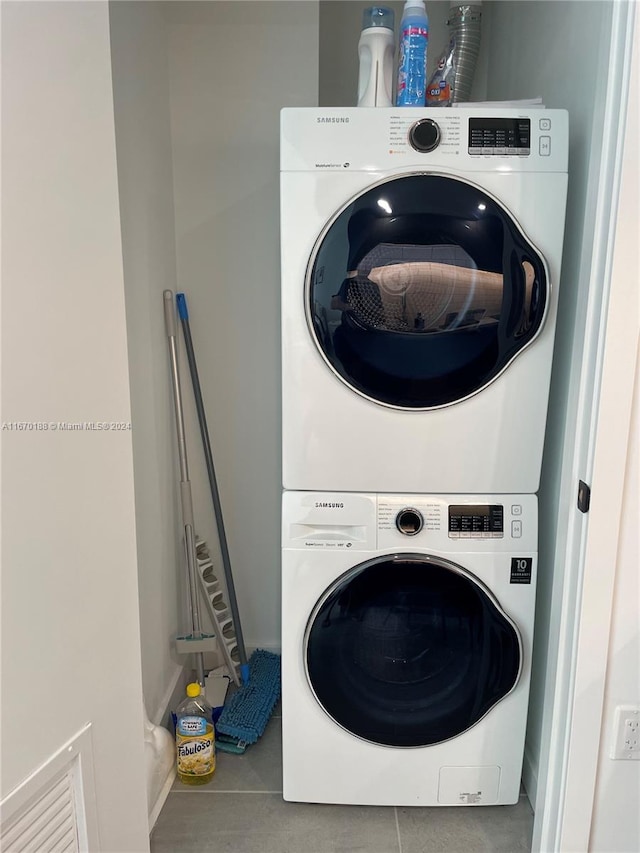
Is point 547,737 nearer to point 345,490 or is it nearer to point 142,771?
point 345,490

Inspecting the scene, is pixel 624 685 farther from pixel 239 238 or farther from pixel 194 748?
pixel 239 238

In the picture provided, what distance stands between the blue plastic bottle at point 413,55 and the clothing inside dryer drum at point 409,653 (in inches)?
40.8

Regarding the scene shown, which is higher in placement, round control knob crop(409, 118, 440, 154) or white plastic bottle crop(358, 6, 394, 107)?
white plastic bottle crop(358, 6, 394, 107)

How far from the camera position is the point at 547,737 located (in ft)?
4.25

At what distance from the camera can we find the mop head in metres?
1.75

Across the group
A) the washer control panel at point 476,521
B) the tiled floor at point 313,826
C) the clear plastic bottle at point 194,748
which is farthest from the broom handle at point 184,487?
the washer control panel at point 476,521

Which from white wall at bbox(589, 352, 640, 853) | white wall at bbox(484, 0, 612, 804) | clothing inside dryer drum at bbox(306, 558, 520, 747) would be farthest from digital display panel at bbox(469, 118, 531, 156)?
clothing inside dryer drum at bbox(306, 558, 520, 747)

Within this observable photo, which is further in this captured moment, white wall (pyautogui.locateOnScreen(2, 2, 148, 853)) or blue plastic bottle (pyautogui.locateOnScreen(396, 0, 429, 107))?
blue plastic bottle (pyautogui.locateOnScreen(396, 0, 429, 107))

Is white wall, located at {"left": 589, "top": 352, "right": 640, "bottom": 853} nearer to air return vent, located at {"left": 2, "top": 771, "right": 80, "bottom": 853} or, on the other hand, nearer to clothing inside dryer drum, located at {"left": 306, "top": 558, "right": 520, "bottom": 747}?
clothing inside dryer drum, located at {"left": 306, "top": 558, "right": 520, "bottom": 747}

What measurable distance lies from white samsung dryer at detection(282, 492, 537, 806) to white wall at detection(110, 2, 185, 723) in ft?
1.48

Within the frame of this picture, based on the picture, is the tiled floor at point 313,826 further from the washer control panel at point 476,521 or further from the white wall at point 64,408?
the washer control panel at point 476,521

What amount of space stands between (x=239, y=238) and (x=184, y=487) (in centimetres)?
80

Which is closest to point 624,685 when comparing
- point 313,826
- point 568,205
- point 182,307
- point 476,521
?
point 476,521

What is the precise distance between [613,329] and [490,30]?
4.70 ft
